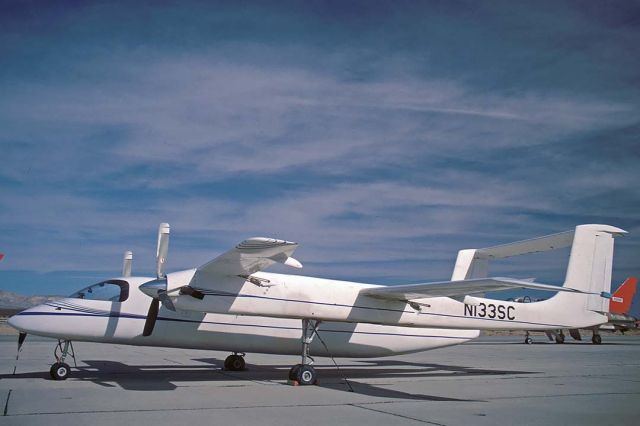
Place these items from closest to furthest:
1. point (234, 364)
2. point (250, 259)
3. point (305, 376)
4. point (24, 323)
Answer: point (250, 259) → point (24, 323) → point (305, 376) → point (234, 364)

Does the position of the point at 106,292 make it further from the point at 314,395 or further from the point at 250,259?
the point at 314,395

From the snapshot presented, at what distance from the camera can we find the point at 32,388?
1188 cm

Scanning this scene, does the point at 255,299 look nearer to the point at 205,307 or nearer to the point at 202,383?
the point at 205,307

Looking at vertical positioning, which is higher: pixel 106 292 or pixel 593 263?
pixel 593 263

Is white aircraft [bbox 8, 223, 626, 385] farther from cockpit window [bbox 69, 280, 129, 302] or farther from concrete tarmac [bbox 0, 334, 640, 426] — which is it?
concrete tarmac [bbox 0, 334, 640, 426]

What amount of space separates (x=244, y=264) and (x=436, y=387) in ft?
17.6

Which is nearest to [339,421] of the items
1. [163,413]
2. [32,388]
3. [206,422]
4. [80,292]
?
[206,422]

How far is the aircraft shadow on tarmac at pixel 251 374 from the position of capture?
13.0m

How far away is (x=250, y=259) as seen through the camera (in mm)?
12172

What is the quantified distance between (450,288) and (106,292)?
8494mm

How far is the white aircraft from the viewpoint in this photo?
12.8 metres

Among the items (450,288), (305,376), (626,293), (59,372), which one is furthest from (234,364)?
(626,293)

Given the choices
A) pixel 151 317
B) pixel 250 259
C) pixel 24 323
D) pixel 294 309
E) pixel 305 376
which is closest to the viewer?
pixel 250 259

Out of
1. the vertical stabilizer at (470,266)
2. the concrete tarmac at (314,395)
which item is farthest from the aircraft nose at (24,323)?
the vertical stabilizer at (470,266)
